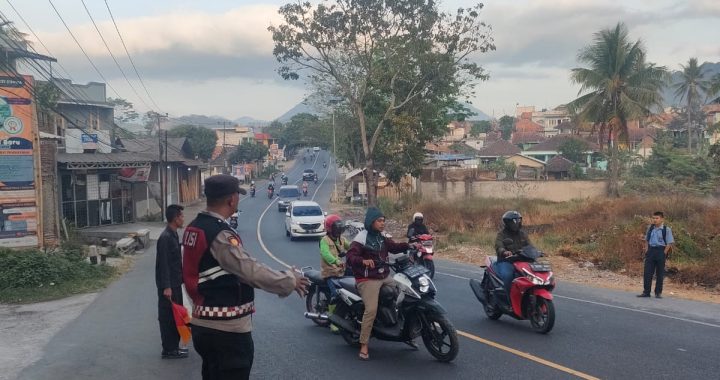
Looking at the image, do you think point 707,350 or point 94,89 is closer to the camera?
point 707,350

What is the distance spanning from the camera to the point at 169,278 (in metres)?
7.69

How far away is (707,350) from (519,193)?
3172cm

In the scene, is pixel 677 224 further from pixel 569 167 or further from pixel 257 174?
pixel 257 174

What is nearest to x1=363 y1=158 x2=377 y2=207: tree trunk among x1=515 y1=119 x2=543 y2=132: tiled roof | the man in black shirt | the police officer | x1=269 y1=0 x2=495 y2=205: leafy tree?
x1=269 y1=0 x2=495 y2=205: leafy tree

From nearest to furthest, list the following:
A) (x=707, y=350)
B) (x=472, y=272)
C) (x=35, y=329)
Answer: (x=707, y=350), (x=35, y=329), (x=472, y=272)

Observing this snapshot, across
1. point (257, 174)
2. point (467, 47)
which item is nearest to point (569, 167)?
point (467, 47)

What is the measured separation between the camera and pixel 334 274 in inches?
364

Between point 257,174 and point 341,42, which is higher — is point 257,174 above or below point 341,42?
below

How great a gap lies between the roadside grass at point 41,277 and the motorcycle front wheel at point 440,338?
899 cm

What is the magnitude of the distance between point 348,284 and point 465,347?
5.46ft

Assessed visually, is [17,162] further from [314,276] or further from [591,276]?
[591,276]

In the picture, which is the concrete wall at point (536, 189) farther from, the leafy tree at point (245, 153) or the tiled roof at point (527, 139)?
the leafy tree at point (245, 153)

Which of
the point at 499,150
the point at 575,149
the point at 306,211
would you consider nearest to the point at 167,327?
the point at 306,211

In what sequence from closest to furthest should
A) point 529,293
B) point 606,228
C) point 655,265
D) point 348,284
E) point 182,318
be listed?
point 182,318 < point 348,284 < point 529,293 < point 655,265 < point 606,228
